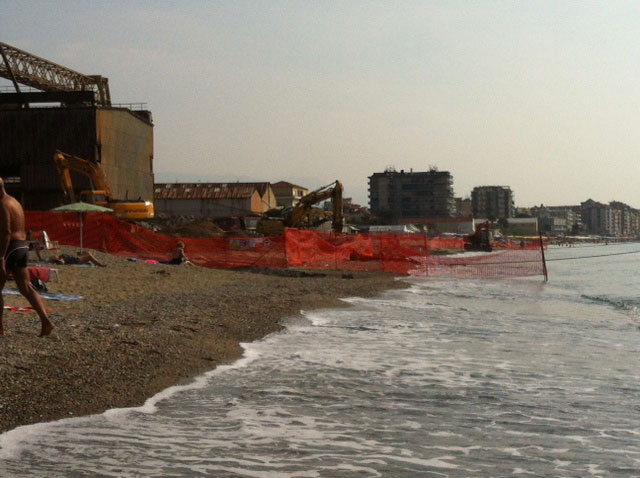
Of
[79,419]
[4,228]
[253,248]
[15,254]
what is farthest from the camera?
[253,248]

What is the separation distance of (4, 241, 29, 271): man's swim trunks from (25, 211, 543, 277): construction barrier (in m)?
13.6

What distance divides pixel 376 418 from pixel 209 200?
94.1 meters

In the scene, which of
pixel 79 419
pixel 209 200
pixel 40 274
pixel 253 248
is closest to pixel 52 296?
pixel 40 274

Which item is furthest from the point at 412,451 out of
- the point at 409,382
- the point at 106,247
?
the point at 106,247

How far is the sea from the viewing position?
5.48m

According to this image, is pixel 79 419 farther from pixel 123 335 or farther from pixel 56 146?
pixel 56 146

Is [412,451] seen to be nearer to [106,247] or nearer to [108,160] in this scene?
[106,247]

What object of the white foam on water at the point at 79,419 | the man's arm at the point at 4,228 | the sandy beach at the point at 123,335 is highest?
the man's arm at the point at 4,228

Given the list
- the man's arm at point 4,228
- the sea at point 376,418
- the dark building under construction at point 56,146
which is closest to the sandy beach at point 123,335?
the sea at point 376,418

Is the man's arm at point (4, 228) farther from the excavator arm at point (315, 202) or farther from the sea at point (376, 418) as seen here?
the excavator arm at point (315, 202)

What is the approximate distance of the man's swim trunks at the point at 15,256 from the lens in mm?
8562

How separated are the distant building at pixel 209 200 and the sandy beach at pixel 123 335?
7801cm

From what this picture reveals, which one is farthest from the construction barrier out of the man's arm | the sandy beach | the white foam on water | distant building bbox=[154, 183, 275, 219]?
distant building bbox=[154, 183, 275, 219]

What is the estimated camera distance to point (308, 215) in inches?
1879
